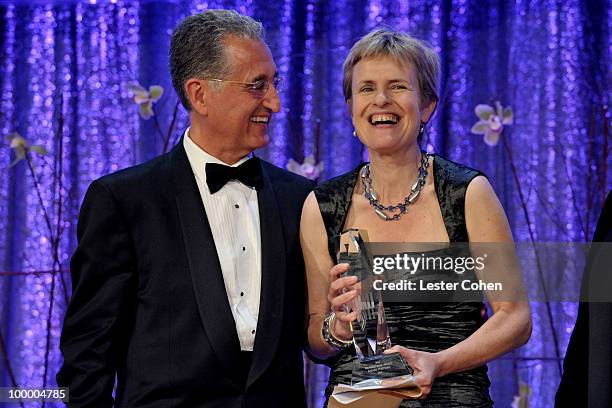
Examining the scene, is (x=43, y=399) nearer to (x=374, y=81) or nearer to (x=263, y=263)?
(x=263, y=263)

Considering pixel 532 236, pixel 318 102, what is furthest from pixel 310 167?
pixel 532 236

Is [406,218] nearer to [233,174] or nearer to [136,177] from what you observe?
[233,174]

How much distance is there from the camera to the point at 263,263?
2.25 meters

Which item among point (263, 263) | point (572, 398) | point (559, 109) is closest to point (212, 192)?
point (263, 263)

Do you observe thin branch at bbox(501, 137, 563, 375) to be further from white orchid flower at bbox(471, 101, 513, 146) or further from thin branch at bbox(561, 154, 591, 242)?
thin branch at bbox(561, 154, 591, 242)

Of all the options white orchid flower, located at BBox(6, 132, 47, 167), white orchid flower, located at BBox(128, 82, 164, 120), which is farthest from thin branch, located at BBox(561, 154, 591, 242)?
white orchid flower, located at BBox(6, 132, 47, 167)

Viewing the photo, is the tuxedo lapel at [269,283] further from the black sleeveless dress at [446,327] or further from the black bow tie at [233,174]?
the black sleeveless dress at [446,327]

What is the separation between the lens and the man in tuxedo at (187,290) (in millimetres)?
2152

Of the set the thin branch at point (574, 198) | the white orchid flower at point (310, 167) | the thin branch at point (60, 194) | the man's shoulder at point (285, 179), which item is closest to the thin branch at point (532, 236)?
the thin branch at point (574, 198)

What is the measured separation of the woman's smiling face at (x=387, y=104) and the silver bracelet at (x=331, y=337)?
444 millimetres

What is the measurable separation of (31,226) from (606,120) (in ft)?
7.84

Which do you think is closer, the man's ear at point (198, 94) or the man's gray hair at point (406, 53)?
the man's gray hair at point (406, 53)

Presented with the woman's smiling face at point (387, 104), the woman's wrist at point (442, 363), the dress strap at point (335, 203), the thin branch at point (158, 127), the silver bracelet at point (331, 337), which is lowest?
the woman's wrist at point (442, 363)

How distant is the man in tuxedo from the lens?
2.15m
